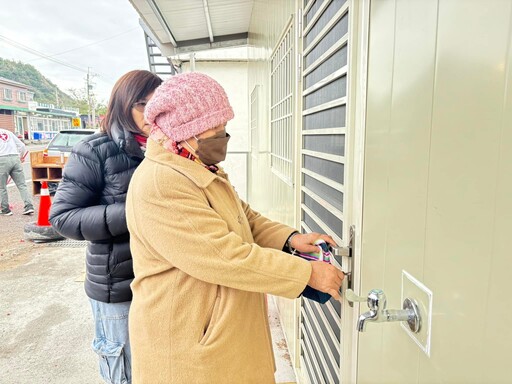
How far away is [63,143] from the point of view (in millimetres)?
10086

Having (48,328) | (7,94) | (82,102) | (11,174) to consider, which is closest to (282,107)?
(48,328)

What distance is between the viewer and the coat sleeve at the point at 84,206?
5.81 ft

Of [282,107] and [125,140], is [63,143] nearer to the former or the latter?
[282,107]

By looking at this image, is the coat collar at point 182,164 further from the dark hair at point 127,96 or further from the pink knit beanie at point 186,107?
the dark hair at point 127,96

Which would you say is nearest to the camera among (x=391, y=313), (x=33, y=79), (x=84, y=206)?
(x=391, y=313)

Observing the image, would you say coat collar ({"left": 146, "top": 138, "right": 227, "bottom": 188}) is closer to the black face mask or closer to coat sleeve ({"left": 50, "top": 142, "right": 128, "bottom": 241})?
the black face mask

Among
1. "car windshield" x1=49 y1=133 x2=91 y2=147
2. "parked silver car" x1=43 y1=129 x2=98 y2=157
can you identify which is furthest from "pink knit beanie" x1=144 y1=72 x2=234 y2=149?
"car windshield" x1=49 y1=133 x2=91 y2=147

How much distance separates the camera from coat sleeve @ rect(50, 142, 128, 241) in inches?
69.7

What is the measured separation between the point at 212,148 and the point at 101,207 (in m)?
0.76

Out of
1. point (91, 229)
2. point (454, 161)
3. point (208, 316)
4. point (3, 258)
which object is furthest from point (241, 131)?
point (454, 161)

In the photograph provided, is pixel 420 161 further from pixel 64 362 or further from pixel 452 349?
pixel 64 362

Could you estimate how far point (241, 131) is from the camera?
26.2ft

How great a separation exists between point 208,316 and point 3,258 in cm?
521

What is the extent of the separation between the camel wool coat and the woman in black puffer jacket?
0.53 m
